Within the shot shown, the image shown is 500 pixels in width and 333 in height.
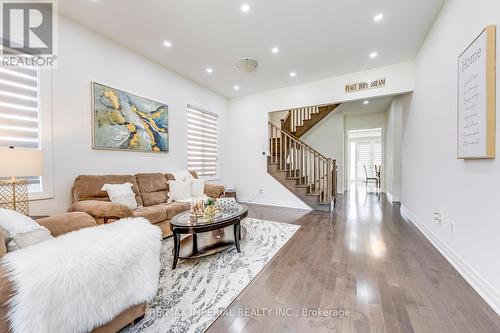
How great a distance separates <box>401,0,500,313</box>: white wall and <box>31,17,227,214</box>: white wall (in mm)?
4508

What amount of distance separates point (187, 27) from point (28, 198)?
3.06m

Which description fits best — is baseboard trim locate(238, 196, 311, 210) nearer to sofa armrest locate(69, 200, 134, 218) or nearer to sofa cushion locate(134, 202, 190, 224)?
sofa cushion locate(134, 202, 190, 224)

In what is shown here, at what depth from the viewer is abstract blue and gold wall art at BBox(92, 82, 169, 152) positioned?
3.09 meters

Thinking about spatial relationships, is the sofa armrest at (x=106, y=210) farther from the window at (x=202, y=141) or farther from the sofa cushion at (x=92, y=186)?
the window at (x=202, y=141)

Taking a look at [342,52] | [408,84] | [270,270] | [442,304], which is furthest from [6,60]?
[408,84]

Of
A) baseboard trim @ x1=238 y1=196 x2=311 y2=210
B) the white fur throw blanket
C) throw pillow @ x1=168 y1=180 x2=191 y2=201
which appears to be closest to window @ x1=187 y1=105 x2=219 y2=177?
throw pillow @ x1=168 y1=180 x2=191 y2=201

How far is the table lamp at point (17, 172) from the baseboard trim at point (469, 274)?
4154mm

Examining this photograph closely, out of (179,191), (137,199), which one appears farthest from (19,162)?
(179,191)

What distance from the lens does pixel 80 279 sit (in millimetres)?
1036

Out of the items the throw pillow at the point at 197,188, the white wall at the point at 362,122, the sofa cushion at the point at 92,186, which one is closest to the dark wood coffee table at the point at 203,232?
the throw pillow at the point at 197,188

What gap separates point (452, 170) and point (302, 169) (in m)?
3.05

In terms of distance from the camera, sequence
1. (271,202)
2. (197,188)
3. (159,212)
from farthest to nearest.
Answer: (271,202), (197,188), (159,212)

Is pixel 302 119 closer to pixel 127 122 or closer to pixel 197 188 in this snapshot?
pixel 197 188

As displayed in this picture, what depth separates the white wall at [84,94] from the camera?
269 centimetres
